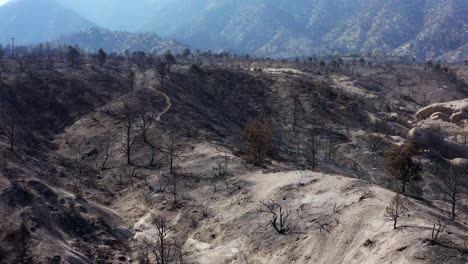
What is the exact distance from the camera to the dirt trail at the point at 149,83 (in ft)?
232

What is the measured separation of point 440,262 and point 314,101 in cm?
6901

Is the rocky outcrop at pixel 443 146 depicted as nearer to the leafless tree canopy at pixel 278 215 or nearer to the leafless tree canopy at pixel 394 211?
the leafless tree canopy at pixel 278 215

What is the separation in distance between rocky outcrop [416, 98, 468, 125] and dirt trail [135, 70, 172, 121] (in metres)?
57.5

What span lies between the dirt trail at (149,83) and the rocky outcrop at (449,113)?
5747cm

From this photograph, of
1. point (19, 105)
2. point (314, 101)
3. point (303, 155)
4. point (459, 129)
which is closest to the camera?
point (303, 155)

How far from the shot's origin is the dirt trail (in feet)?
232

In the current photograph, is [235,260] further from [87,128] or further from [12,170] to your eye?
[87,128]

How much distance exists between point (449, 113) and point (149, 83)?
6646cm

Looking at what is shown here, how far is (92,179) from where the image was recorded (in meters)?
44.8

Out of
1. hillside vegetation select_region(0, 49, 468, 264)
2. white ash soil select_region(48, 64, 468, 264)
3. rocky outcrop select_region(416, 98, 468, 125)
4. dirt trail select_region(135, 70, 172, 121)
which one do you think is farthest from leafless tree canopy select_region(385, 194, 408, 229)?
rocky outcrop select_region(416, 98, 468, 125)

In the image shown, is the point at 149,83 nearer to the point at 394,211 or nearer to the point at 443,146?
the point at 443,146

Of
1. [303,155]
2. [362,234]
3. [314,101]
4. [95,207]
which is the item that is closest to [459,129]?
[314,101]

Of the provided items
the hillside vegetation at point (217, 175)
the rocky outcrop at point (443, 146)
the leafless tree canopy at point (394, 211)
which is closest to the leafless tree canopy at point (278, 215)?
the hillside vegetation at point (217, 175)

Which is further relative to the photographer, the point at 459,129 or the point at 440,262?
the point at 459,129
